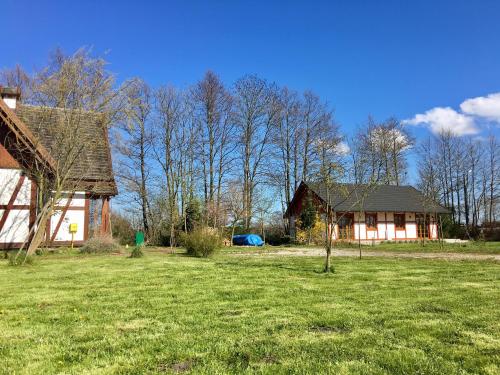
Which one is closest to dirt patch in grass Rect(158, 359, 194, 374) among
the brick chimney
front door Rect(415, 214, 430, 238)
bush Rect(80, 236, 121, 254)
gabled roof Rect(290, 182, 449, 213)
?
Result: bush Rect(80, 236, 121, 254)

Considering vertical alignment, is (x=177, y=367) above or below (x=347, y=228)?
below

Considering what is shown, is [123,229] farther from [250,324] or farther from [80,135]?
[250,324]

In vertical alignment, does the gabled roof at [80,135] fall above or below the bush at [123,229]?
above

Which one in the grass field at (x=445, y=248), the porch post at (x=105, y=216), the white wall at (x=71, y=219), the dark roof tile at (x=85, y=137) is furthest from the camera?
the grass field at (x=445, y=248)

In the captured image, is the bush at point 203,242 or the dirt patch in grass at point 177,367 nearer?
the dirt patch in grass at point 177,367

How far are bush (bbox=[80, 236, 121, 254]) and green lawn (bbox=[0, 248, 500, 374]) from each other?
7.14 metres

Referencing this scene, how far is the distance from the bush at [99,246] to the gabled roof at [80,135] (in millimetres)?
2504

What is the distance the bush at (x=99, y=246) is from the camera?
17.0 m

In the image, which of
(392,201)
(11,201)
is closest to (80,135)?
(11,201)

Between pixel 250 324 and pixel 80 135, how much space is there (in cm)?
1139

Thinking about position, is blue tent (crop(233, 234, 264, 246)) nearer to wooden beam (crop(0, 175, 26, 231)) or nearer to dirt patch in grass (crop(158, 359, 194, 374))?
wooden beam (crop(0, 175, 26, 231))

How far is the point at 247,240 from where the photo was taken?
3177 cm

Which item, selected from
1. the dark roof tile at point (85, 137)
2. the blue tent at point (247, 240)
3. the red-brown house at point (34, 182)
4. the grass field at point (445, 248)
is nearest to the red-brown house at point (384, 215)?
the grass field at point (445, 248)

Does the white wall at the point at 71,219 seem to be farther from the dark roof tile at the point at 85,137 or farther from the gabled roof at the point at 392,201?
the gabled roof at the point at 392,201
